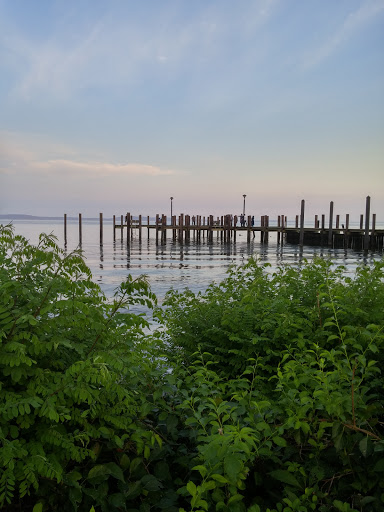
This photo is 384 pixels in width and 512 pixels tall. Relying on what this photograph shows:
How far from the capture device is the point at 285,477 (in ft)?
10.4

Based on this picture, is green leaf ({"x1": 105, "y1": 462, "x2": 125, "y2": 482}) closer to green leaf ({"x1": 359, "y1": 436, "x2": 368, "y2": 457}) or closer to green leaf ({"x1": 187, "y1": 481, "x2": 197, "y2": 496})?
green leaf ({"x1": 187, "y1": 481, "x2": 197, "y2": 496})

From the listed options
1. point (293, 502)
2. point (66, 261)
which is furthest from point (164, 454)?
point (66, 261)

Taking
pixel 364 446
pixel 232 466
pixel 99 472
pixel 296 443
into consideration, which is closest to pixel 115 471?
pixel 99 472

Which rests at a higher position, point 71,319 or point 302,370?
point 71,319

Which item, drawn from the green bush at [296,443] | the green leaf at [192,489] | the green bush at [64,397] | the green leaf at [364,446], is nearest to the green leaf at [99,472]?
the green bush at [64,397]

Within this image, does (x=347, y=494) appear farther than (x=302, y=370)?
No

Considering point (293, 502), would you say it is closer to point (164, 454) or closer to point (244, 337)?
point (164, 454)

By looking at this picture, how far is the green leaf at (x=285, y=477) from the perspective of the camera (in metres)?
3.14

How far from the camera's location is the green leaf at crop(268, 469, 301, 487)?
314cm

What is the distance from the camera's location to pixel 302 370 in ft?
12.8

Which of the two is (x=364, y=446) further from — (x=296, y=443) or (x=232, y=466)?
(x=232, y=466)

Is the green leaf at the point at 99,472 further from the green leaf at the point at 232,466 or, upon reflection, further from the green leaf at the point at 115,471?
the green leaf at the point at 232,466

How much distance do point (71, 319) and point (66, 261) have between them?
2.14ft

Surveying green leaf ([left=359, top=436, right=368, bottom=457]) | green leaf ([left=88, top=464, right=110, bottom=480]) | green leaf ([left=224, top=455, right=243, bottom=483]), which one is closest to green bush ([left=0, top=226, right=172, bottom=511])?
green leaf ([left=88, top=464, right=110, bottom=480])
